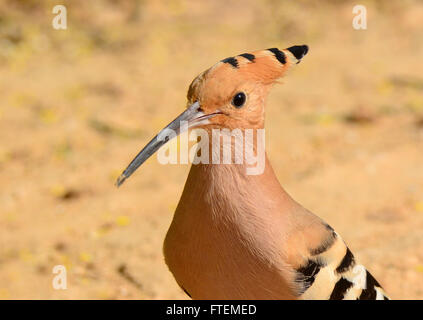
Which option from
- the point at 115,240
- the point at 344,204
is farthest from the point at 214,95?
the point at 344,204

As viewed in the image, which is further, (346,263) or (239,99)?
(346,263)

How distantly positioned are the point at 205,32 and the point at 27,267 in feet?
11.4

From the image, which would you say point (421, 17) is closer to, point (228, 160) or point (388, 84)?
point (388, 84)

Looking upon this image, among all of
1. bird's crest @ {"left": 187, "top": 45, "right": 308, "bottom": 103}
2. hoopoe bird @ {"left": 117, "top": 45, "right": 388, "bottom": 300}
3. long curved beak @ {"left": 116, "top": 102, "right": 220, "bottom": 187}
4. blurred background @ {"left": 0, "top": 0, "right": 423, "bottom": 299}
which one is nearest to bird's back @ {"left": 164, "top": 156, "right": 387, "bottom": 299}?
hoopoe bird @ {"left": 117, "top": 45, "right": 388, "bottom": 300}

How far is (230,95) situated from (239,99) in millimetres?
33

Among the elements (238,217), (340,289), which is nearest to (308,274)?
(340,289)

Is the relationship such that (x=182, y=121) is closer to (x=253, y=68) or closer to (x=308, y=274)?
(x=253, y=68)

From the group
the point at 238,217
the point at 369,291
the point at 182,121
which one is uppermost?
the point at 182,121

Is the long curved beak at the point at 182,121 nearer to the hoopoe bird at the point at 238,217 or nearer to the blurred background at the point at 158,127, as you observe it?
the hoopoe bird at the point at 238,217

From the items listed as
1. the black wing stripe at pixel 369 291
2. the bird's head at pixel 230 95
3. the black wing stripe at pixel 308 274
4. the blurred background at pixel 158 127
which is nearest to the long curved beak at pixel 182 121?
the bird's head at pixel 230 95

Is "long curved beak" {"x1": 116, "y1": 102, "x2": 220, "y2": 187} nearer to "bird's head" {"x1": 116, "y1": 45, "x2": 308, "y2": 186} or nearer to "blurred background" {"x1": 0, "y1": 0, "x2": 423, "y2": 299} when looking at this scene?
"bird's head" {"x1": 116, "y1": 45, "x2": 308, "y2": 186}

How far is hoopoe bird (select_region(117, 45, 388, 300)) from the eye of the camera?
1.97 m

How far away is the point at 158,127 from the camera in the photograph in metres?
4.72

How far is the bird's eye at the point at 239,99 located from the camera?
1973mm
